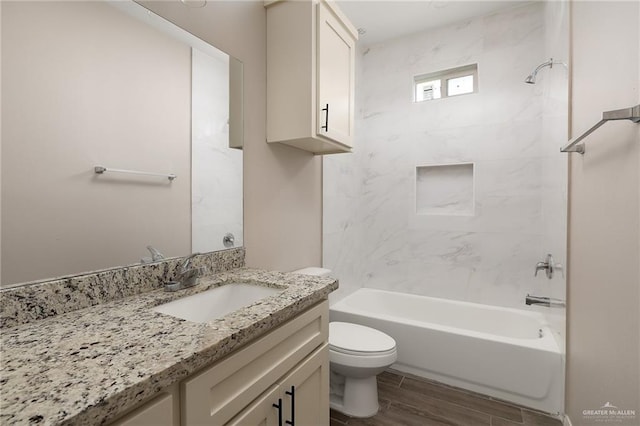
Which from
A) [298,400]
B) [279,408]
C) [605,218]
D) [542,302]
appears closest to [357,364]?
[298,400]

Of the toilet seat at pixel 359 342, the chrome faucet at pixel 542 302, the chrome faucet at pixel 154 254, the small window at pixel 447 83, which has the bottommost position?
the toilet seat at pixel 359 342

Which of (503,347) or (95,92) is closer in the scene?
(95,92)

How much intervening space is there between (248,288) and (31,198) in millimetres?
750

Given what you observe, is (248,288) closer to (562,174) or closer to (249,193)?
(249,193)

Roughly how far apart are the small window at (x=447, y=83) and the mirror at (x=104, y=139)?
2001mm

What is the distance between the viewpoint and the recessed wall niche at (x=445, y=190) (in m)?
2.55

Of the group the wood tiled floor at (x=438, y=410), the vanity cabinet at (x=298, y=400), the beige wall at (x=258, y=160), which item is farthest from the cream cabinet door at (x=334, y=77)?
the wood tiled floor at (x=438, y=410)

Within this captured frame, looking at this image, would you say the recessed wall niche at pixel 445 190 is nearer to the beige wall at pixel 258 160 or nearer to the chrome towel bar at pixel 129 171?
the beige wall at pixel 258 160

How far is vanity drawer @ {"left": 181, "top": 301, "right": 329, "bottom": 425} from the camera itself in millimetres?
623

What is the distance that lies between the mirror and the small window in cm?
200

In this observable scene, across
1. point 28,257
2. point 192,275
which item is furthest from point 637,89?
point 28,257

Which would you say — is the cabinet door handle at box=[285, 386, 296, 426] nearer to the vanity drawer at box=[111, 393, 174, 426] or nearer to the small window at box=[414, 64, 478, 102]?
the vanity drawer at box=[111, 393, 174, 426]

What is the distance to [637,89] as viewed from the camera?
2.61 ft

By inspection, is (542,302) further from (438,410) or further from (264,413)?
(264,413)
